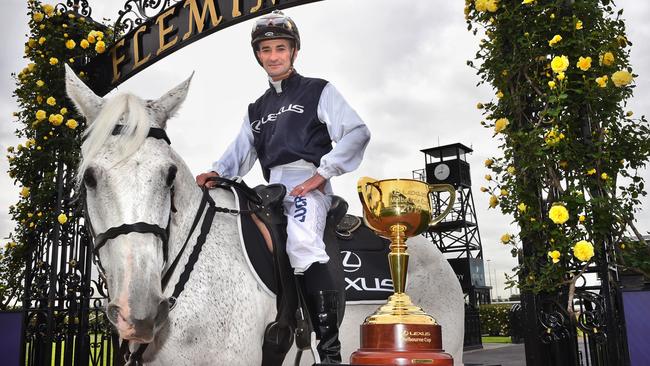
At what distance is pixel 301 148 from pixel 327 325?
3.36 ft

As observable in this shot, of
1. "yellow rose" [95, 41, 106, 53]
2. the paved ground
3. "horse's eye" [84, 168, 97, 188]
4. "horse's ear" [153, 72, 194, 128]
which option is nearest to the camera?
"horse's eye" [84, 168, 97, 188]

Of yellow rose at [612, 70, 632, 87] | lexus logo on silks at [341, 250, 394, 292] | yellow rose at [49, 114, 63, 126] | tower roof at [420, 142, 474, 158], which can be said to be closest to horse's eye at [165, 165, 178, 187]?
lexus logo on silks at [341, 250, 394, 292]

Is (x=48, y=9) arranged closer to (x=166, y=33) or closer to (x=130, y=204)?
(x=166, y=33)

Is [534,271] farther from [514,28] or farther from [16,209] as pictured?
[16,209]

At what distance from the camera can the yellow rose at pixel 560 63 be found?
3361mm

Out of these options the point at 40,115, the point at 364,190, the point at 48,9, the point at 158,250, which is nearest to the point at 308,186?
the point at 364,190

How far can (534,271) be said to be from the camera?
3609 mm

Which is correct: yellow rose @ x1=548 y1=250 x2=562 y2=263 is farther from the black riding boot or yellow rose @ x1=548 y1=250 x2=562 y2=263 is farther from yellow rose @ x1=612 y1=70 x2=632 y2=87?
the black riding boot

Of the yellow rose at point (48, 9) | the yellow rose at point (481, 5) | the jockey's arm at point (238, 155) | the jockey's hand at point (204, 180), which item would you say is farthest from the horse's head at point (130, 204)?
the yellow rose at point (48, 9)

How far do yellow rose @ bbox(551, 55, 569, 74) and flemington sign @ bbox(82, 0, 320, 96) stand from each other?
284cm

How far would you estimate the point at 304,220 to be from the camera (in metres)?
2.84

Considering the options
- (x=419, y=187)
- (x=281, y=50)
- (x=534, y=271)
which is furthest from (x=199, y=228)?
(x=534, y=271)

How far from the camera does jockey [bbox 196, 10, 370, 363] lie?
110 inches

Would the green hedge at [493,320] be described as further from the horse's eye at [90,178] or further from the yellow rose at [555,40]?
the horse's eye at [90,178]
